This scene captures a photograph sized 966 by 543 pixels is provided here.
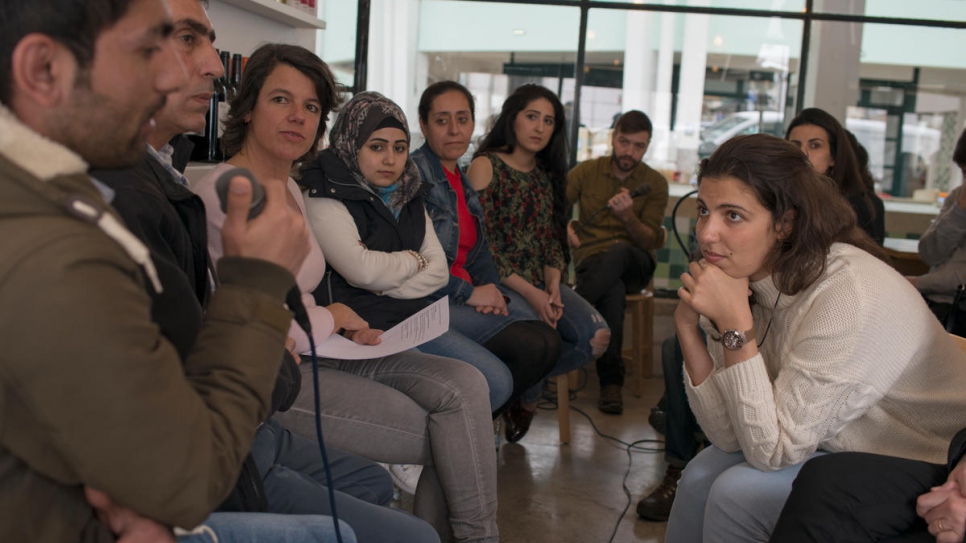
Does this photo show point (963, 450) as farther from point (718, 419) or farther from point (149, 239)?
point (149, 239)

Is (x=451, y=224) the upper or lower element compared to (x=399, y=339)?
upper

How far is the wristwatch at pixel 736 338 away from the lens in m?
1.57

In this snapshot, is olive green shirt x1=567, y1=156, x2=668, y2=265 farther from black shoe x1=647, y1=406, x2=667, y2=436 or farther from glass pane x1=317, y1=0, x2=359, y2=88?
glass pane x1=317, y1=0, x2=359, y2=88

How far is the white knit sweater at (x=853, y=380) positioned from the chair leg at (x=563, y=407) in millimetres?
1595

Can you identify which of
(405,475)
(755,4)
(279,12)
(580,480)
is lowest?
(580,480)

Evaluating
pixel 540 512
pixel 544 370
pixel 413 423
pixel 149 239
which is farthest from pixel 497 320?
pixel 149 239

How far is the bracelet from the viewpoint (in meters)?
2.41

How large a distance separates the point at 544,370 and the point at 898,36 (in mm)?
3758

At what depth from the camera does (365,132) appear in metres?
2.41

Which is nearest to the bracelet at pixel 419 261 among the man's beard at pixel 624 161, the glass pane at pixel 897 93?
the man's beard at pixel 624 161

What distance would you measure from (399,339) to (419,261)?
0.47m

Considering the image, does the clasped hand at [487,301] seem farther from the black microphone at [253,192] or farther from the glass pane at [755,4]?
the glass pane at [755,4]

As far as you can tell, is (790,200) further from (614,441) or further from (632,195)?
(632,195)

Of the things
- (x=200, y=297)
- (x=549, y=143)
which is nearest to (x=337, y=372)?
(x=200, y=297)
